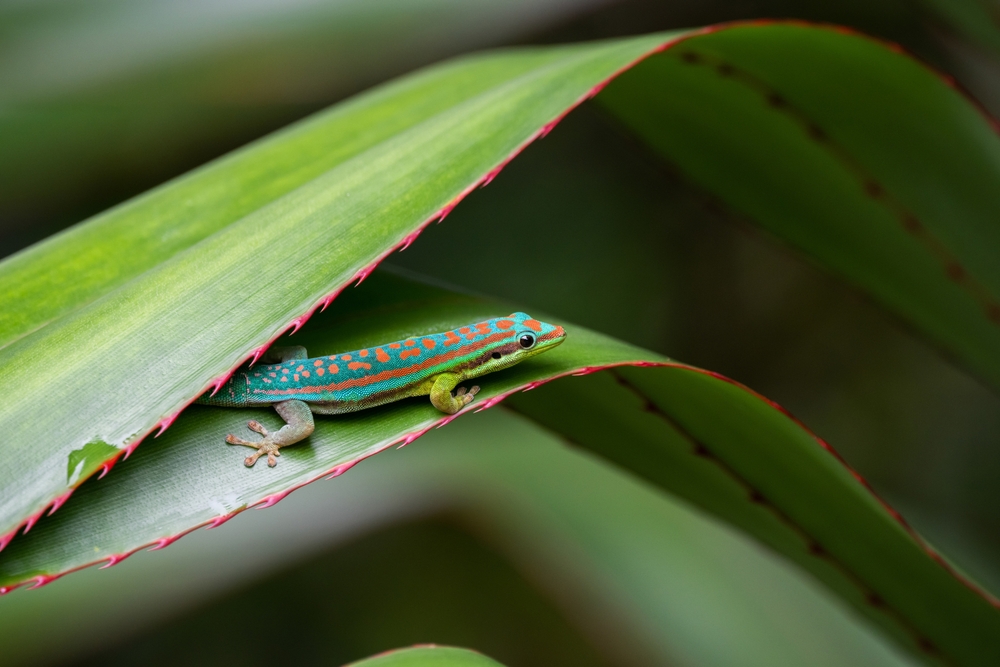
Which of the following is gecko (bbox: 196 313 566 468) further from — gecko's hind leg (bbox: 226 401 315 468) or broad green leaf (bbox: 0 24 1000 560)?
broad green leaf (bbox: 0 24 1000 560)

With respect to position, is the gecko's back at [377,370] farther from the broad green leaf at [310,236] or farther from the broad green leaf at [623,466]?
the broad green leaf at [310,236]

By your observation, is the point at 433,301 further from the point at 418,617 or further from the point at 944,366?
the point at 944,366

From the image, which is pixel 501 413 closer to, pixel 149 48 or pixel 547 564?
pixel 547 564

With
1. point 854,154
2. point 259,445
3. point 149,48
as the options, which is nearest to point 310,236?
point 259,445

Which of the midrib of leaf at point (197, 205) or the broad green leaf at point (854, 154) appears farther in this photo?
the broad green leaf at point (854, 154)

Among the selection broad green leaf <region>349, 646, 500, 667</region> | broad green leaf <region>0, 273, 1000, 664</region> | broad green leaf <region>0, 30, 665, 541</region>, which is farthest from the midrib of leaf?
broad green leaf <region>349, 646, 500, 667</region>

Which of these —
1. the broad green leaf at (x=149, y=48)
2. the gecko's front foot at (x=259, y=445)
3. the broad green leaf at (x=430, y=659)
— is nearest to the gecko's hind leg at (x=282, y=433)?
the gecko's front foot at (x=259, y=445)
